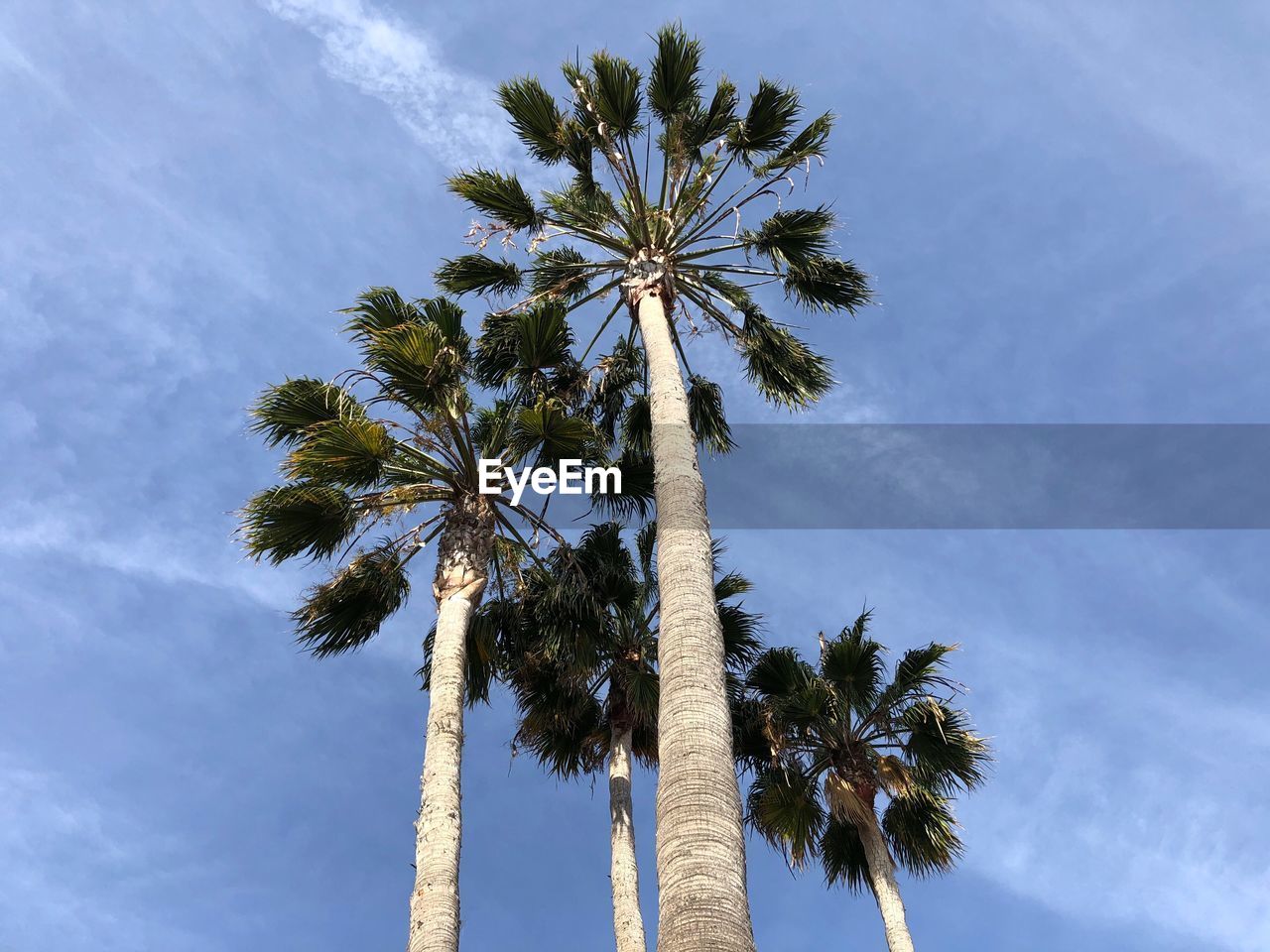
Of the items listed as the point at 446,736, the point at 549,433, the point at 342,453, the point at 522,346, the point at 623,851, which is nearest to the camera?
the point at 446,736

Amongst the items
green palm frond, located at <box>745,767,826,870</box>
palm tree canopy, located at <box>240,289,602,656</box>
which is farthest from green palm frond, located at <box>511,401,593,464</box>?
green palm frond, located at <box>745,767,826,870</box>

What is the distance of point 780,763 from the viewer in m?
13.5

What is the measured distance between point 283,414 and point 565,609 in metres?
4.23

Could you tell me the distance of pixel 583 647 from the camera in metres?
12.6

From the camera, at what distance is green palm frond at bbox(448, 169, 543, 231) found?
522 inches

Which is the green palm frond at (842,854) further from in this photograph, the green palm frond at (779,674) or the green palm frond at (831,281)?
the green palm frond at (831,281)

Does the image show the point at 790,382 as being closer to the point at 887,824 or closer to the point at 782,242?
the point at 782,242

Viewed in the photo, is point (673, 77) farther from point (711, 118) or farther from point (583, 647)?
point (583, 647)

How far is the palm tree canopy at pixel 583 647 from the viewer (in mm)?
12617

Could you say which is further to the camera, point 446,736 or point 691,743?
point 446,736

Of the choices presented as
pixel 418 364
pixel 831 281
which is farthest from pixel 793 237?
pixel 418 364

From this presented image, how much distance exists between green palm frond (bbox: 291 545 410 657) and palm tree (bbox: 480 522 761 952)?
1.41 meters

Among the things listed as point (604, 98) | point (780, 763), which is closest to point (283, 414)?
point (604, 98)

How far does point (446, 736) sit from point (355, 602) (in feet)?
9.82
